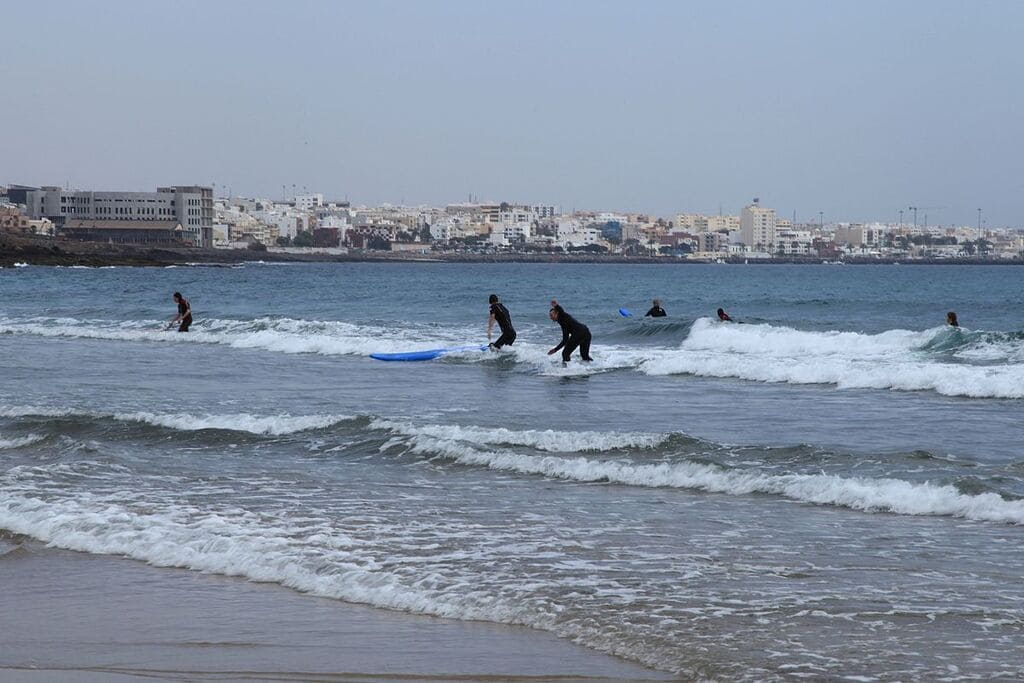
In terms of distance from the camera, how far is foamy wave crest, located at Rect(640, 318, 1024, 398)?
1867 centimetres

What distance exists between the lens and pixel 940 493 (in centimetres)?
979

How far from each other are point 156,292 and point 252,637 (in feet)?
186

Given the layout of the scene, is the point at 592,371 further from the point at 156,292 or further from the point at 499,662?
the point at 156,292

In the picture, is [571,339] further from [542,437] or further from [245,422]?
[542,437]

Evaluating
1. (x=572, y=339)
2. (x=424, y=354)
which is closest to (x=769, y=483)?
(x=572, y=339)

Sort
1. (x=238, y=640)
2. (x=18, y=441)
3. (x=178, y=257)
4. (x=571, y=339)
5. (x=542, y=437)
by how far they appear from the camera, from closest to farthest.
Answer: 1. (x=238, y=640)
2. (x=542, y=437)
3. (x=18, y=441)
4. (x=571, y=339)
5. (x=178, y=257)

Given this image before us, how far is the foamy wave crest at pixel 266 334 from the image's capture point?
28.8 metres

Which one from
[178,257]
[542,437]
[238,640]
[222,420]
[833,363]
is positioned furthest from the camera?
[178,257]

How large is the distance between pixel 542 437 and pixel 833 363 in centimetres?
994

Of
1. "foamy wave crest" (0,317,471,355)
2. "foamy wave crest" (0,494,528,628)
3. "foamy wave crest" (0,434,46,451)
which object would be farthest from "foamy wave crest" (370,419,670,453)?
"foamy wave crest" (0,317,471,355)

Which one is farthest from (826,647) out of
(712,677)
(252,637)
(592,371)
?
(592,371)

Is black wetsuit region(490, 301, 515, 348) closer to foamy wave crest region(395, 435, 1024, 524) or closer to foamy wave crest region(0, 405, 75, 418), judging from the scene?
foamy wave crest region(0, 405, 75, 418)

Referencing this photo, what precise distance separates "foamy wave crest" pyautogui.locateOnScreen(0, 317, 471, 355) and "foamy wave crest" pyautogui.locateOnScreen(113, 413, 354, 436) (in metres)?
12.4

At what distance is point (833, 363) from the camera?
2138cm
